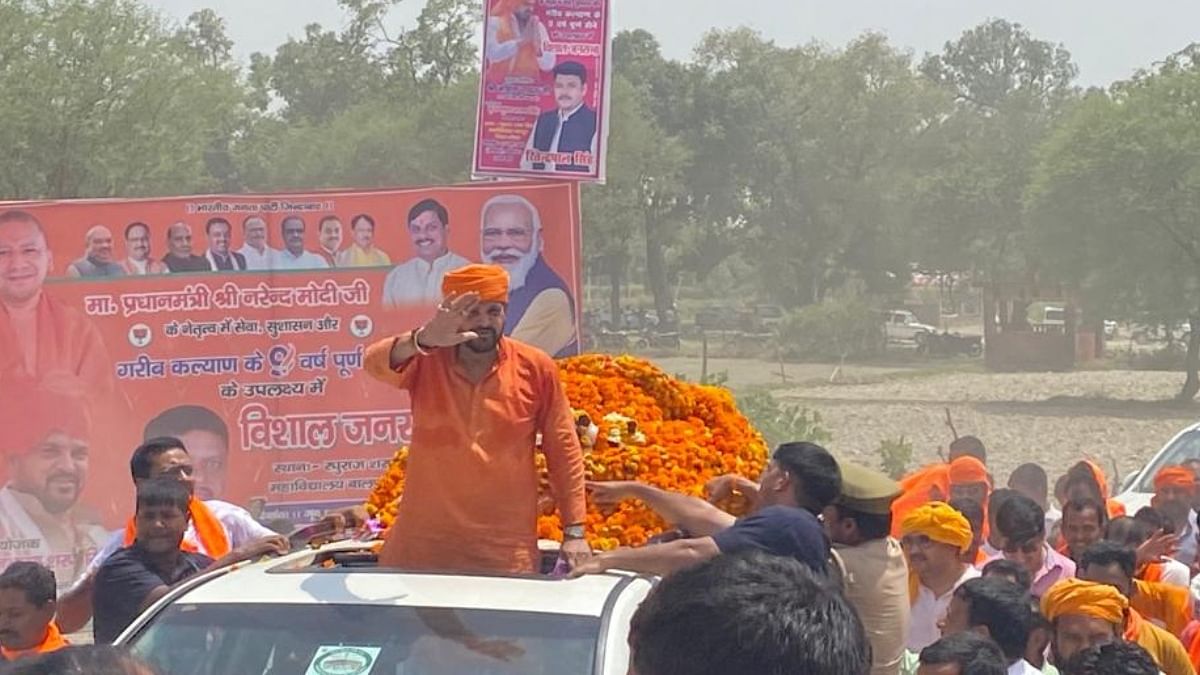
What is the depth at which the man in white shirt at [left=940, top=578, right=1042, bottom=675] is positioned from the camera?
5.37m

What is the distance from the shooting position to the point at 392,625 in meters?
4.41

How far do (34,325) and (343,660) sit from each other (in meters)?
5.99

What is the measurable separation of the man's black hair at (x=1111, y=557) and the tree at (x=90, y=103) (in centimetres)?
2268

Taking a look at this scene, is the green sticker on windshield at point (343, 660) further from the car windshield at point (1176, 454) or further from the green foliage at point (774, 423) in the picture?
the green foliage at point (774, 423)

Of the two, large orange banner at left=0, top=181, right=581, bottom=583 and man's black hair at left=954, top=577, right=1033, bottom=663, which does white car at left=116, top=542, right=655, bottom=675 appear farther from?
large orange banner at left=0, top=181, right=581, bottom=583

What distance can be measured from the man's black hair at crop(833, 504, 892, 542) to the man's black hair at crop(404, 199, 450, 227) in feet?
17.9

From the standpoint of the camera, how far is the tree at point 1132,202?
30844mm

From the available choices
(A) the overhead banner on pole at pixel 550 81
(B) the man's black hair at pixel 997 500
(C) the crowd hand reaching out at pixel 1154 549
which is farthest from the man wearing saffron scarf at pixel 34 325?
(C) the crowd hand reaching out at pixel 1154 549

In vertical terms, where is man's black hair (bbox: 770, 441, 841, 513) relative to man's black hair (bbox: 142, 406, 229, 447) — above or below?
above

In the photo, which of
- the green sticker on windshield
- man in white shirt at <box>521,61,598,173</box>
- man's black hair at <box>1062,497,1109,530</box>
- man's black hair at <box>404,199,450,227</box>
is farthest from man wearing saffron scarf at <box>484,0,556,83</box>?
the green sticker on windshield

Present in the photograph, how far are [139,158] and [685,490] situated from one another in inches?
941

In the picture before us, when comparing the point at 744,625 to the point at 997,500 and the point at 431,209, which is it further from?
the point at 431,209

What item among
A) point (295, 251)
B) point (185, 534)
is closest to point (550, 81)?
point (295, 251)

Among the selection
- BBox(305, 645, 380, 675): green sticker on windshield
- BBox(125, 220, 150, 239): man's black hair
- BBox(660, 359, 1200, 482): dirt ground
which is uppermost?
BBox(125, 220, 150, 239): man's black hair
